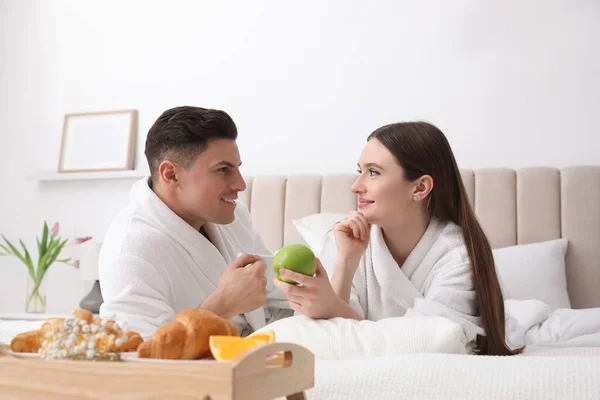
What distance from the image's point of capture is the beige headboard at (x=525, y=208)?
2.77m

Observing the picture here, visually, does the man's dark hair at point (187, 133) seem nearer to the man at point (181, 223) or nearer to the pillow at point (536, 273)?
the man at point (181, 223)

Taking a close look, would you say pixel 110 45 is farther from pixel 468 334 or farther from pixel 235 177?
pixel 468 334

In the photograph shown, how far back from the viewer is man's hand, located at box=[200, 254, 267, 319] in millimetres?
1670

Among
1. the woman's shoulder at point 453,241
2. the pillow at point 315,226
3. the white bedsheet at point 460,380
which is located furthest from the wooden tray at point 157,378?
the pillow at point 315,226

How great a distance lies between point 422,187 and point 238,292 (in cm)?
65

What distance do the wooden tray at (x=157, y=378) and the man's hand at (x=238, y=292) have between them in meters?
0.69

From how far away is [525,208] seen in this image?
289cm

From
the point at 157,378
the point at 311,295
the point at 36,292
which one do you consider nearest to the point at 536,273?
the point at 311,295

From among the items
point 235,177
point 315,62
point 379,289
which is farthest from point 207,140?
point 315,62

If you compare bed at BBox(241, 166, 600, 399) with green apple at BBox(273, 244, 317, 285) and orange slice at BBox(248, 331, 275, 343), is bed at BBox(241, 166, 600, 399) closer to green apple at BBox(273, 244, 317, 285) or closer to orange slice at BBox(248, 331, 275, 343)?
green apple at BBox(273, 244, 317, 285)

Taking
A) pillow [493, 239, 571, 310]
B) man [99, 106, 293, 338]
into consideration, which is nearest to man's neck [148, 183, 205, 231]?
man [99, 106, 293, 338]

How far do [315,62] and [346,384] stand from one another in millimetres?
2489

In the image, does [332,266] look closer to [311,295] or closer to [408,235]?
[408,235]

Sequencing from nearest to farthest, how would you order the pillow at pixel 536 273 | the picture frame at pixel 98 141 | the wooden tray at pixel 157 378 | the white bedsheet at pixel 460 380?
the wooden tray at pixel 157 378
the white bedsheet at pixel 460 380
the pillow at pixel 536 273
the picture frame at pixel 98 141
